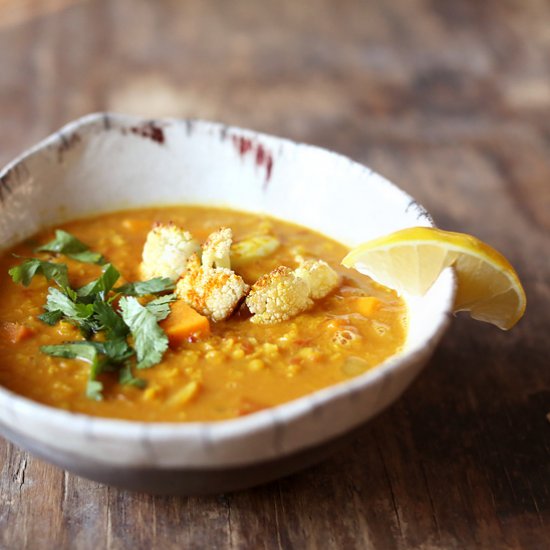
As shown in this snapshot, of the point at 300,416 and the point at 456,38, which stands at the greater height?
the point at 300,416

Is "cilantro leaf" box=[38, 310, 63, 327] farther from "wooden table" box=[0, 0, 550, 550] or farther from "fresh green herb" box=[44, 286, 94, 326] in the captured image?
"wooden table" box=[0, 0, 550, 550]

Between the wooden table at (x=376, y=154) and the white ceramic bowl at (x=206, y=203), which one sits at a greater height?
the white ceramic bowl at (x=206, y=203)

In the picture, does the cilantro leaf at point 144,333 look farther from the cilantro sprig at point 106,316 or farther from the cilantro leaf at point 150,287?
the cilantro leaf at point 150,287

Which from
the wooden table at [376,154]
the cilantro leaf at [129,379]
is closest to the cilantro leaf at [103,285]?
the cilantro leaf at [129,379]

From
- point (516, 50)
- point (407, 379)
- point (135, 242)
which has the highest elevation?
point (407, 379)

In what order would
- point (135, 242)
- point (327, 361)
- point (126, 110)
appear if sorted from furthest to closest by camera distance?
1. point (126, 110)
2. point (135, 242)
3. point (327, 361)

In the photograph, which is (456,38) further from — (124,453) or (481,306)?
(124,453)

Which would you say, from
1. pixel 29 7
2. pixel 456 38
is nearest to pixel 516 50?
pixel 456 38
